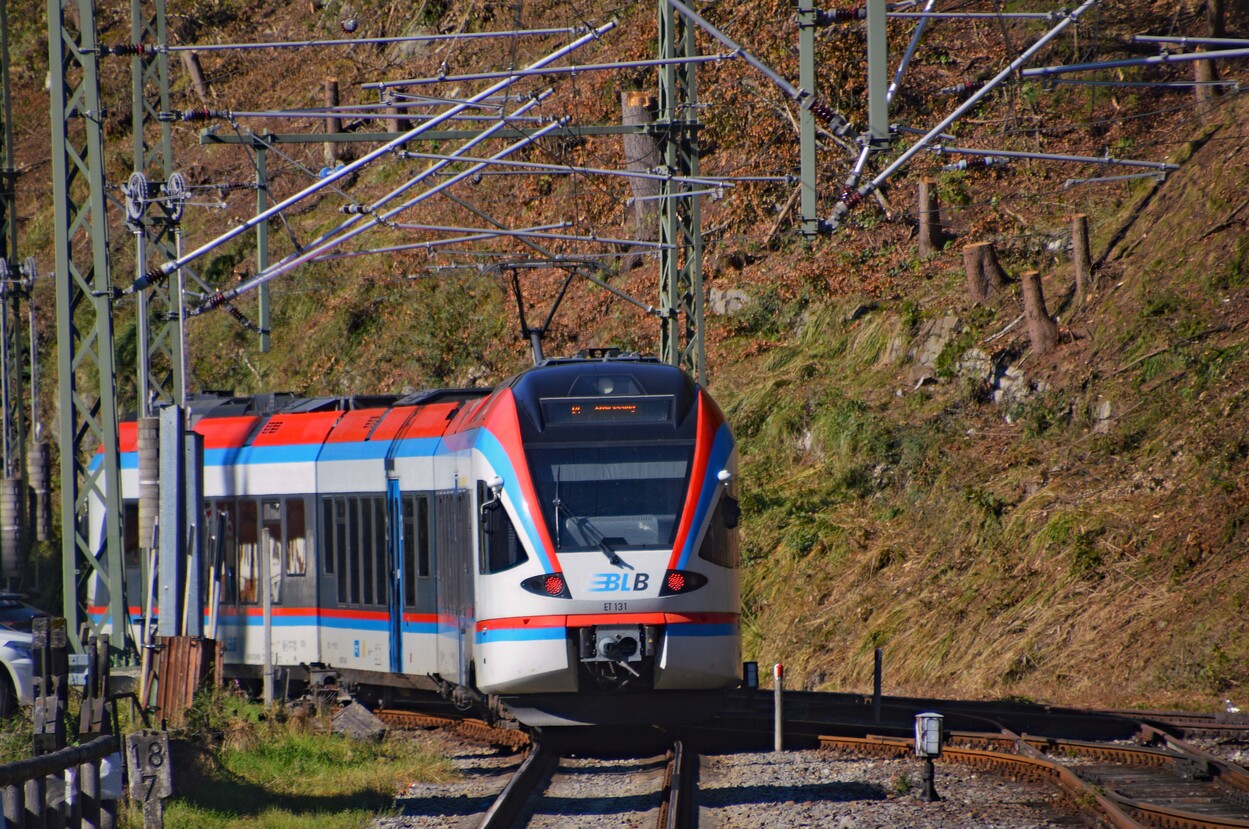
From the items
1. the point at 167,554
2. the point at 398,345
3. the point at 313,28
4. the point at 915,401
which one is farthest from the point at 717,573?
the point at 313,28

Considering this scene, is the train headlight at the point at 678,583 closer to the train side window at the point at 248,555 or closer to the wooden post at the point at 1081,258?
the train side window at the point at 248,555

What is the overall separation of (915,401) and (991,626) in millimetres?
4948

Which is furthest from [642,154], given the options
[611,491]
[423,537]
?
[611,491]

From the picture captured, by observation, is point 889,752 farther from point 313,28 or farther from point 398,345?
point 313,28

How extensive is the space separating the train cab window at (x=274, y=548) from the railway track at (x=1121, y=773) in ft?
26.0

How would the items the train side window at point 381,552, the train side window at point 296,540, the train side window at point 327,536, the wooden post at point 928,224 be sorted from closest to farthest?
the train side window at point 381,552
the train side window at point 327,536
the train side window at point 296,540
the wooden post at point 928,224

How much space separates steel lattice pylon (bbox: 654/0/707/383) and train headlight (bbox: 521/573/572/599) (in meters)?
5.96

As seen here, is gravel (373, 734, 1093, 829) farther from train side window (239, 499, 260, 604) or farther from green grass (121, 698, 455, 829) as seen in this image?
train side window (239, 499, 260, 604)

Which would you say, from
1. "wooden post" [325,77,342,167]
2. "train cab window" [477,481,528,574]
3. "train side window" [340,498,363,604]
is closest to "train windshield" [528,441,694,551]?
"train cab window" [477,481,528,574]

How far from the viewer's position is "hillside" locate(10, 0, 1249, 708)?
1872cm

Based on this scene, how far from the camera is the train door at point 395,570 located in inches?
667

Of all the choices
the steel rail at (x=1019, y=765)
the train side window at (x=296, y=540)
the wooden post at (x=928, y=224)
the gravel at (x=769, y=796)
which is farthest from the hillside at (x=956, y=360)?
the gravel at (x=769, y=796)

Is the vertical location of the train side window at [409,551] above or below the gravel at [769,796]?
above

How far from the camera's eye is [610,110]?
37281mm
